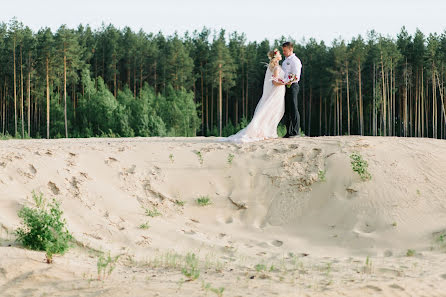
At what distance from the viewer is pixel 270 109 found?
1297cm

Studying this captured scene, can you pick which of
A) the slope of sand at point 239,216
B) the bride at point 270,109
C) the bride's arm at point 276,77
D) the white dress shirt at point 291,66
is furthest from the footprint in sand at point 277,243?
the white dress shirt at point 291,66

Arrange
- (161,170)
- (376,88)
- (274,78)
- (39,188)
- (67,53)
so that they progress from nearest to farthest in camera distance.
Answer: (39,188)
(161,170)
(274,78)
(67,53)
(376,88)

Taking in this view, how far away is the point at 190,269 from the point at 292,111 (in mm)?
7195

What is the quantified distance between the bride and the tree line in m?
27.5

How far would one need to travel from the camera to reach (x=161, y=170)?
10922 mm

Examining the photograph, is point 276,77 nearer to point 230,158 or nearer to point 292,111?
point 292,111

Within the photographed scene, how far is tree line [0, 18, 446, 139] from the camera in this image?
49.1 meters

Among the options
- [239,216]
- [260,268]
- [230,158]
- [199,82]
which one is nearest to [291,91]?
[230,158]

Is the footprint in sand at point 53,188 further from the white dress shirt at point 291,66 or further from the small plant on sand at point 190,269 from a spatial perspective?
the white dress shirt at point 291,66

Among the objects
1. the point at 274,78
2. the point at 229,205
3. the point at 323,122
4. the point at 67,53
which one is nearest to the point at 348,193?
the point at 229,205

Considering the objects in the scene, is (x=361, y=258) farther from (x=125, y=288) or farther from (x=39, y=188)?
(x=39, y=188)

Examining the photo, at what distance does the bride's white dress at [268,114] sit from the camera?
12.8 m

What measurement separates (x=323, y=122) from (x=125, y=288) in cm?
6604

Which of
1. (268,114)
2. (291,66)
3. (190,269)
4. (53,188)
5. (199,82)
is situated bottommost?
(190,269)
